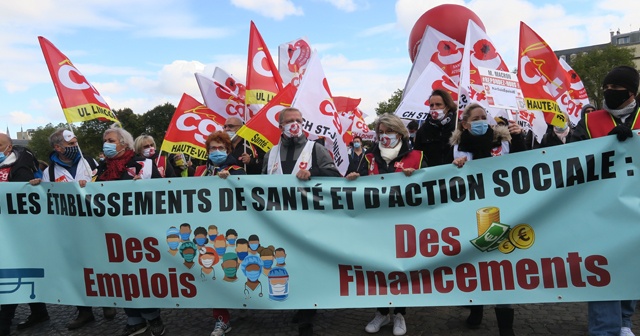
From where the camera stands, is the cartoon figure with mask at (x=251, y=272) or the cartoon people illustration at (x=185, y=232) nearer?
the cartoon figure with mask at (x=251, y=272)

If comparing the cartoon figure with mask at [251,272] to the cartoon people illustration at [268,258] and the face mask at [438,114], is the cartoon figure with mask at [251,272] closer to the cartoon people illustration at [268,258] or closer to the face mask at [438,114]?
the cartoon people illustration at [268,258]

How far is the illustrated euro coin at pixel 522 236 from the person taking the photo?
154 inches

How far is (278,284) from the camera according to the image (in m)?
4.32

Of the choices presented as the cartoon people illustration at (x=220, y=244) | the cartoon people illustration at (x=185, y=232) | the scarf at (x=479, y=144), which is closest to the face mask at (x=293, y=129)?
the cartoon people illustration at (x=220, y=244)

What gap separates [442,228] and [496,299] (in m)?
0.69

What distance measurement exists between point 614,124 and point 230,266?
341cm

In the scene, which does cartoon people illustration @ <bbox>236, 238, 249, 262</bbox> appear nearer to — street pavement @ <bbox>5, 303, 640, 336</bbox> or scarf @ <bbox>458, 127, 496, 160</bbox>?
street pavement @ <bbox>5, 303, 640, 336</bbox>

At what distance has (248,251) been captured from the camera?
439 cm

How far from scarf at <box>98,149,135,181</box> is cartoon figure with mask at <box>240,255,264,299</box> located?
5.26ft

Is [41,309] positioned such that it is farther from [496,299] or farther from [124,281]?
[496,299]

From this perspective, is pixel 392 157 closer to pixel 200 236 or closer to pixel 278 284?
pixel 278 284

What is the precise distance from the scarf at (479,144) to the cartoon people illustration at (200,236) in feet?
8.05

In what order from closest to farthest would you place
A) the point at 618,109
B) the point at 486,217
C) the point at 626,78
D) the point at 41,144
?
the point at 626,78 → the point at 618,109 → the point at 486,217 → the point at 41,144

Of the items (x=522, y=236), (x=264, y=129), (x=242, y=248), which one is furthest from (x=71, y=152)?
(x=522, y=236)
